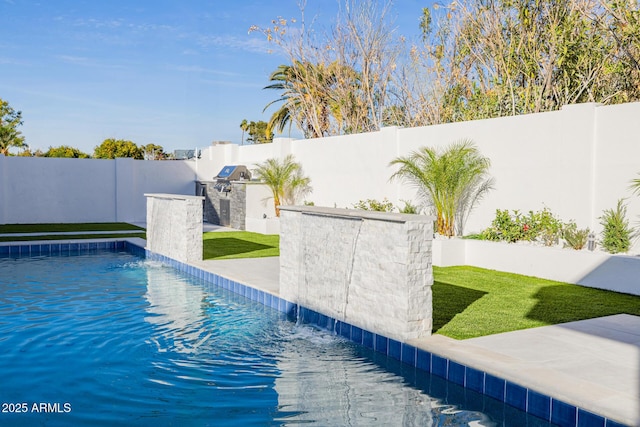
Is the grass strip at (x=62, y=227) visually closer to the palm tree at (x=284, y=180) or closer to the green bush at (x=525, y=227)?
the palm tree at (x=284, y=180)

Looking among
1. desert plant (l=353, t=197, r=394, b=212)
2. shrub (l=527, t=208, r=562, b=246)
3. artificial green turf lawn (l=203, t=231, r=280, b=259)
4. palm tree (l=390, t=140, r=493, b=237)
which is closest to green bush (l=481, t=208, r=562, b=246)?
shrub (l=527, t=208, r=562, b=246)

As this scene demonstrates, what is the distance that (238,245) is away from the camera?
15305 mm

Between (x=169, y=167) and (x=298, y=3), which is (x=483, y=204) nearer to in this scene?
(x=298, y=3)

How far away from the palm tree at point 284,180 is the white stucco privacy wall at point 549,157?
157 inches

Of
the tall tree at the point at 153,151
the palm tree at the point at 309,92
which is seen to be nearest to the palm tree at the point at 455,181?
the palm tree at the point at 309,92

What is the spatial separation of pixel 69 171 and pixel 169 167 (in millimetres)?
3989

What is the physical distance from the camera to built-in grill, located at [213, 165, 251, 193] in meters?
21.7

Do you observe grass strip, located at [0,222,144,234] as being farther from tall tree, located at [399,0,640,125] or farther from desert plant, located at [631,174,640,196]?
desert plant, located at [631,174,640,196]

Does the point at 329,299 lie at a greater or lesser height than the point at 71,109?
lesser

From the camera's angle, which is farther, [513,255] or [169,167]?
[169,167]

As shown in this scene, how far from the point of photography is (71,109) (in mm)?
34438

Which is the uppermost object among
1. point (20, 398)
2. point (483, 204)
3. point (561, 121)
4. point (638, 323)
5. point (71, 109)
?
point (71, 109)

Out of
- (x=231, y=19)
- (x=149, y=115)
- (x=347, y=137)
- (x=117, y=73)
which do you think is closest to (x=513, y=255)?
(x=347, y=137)

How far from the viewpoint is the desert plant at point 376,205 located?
1571 cm
